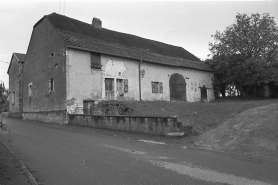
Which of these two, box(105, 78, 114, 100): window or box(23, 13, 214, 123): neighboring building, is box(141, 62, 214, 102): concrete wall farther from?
box(105, 78, 114, 100): window

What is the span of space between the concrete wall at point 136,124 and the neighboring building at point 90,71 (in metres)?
4.53

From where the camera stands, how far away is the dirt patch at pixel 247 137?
8.12 m

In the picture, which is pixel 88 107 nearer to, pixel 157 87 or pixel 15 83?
pixel 157 87

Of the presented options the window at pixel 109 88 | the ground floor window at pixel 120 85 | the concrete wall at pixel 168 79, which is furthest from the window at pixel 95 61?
the concrete wall at pixel 168 79

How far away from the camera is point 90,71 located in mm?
20500

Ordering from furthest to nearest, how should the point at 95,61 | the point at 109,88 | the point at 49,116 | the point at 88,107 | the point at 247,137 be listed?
the point at 109,88 < the point at 49,116 < the point at 95,61 < the point at 88,107 < the point at 247,137

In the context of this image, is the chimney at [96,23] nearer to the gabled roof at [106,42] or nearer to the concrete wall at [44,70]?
the gabled roof at [106,42]

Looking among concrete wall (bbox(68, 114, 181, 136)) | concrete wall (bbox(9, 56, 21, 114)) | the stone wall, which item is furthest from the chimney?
concrete wall (bbox(68, 114, 181, 136))

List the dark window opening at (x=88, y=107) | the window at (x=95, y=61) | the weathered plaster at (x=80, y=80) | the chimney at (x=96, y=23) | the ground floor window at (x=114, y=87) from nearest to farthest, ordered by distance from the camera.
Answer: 1. the weathered plaster at (x=80, y=80)
2. the dark window opening at (x=88, y=107)
3. the window at (x=95, y=61)
4. the ground floor window at (x=114, y=87)
5. the chimney at (x=96, y=23)

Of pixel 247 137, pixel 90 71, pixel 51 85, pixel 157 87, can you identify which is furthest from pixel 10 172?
A: pixel 157 87

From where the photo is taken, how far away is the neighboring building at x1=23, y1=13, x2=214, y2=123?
1980cm

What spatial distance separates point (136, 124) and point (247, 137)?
5.54 meters

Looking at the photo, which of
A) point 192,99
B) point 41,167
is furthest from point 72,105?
point 192,99

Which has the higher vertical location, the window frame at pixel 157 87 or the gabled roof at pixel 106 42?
the gabled roof at pixel 106 42
